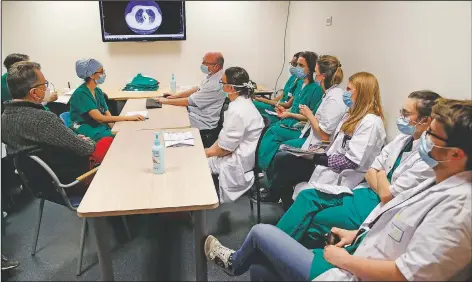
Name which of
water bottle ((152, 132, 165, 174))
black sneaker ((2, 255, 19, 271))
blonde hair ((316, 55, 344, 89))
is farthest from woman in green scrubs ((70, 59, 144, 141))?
blonde hair ((316, 55, 344, 89))

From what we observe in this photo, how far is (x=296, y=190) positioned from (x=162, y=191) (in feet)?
3.14

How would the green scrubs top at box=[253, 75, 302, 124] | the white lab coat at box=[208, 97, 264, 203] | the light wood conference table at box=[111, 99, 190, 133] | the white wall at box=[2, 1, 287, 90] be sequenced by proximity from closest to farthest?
1. the white lab coat at box=[208, 97, 264, 203]
2. the light wood conference table at box=[111, 99, 190, 133]
3. the green scrubs top at box=[253, 75, 302, 124]
4. the white wall at box=[2, 1, 287, 90]

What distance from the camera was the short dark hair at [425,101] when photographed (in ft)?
4.75

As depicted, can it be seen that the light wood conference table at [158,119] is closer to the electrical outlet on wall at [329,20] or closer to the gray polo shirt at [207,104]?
the gray polo shirt at [207,104]

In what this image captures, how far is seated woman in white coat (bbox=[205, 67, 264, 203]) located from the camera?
2.12m

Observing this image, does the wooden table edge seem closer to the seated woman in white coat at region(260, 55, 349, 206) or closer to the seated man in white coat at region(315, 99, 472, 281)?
the seated man in white coat at region(315, 99, 472, 281)

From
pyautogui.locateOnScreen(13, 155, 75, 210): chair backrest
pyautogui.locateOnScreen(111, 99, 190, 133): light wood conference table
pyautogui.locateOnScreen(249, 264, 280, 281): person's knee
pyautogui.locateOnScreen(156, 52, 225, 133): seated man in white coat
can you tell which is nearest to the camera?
pyautogui.locateOnScreen(249, 264, 280, 281): person's knee

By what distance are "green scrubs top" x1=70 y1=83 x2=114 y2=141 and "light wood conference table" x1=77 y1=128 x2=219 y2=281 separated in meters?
0.80

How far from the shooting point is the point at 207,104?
312 cm

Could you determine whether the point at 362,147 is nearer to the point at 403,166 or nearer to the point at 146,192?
the point at 403,166

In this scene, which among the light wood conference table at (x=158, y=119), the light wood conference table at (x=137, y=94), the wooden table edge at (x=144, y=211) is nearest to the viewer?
the wooden table edge at (x=144, y=211)

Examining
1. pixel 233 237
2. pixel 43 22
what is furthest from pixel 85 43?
pixel 233 237

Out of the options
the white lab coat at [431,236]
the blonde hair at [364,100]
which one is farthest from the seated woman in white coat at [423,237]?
the blonde hair at [364,100]

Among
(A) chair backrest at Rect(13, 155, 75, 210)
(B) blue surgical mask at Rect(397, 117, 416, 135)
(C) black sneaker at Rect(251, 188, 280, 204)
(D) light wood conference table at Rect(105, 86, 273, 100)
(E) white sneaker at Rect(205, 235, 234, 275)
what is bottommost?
(C) black sneaker at Rect(251, 188, 280, 204)
